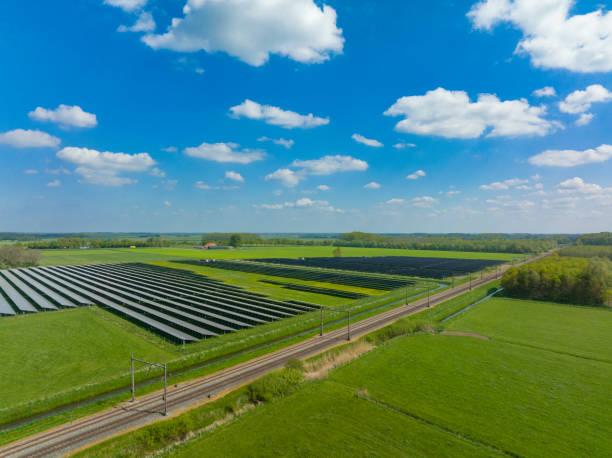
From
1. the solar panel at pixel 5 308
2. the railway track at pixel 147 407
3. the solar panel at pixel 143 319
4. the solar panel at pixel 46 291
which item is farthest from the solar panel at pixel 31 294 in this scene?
the railway track at pixel 147 407

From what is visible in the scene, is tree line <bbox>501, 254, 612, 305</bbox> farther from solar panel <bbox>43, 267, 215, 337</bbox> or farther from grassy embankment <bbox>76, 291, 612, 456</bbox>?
solar panel <bbox>43, 267, 215, 337</bbox>

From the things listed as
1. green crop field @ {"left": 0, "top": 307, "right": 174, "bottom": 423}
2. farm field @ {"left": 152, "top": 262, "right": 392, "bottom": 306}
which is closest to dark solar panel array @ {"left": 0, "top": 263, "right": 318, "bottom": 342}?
farm field @ {"left": 152, "top": 262, "right": 392, "bottom": 306}

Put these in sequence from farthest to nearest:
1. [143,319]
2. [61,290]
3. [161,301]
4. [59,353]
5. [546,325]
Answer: [61,290] → [161,301] → [546,325] → [143,319] → [59,353]

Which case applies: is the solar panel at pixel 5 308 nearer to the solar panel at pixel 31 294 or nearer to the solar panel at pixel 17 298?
the solar panel at pixel 17 298

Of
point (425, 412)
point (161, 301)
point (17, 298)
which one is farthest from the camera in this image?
point (17, 298)

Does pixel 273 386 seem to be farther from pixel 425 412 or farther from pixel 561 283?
pixel 561 283

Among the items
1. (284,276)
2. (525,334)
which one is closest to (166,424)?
(525,334)

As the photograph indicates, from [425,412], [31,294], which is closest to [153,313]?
[31,294]
